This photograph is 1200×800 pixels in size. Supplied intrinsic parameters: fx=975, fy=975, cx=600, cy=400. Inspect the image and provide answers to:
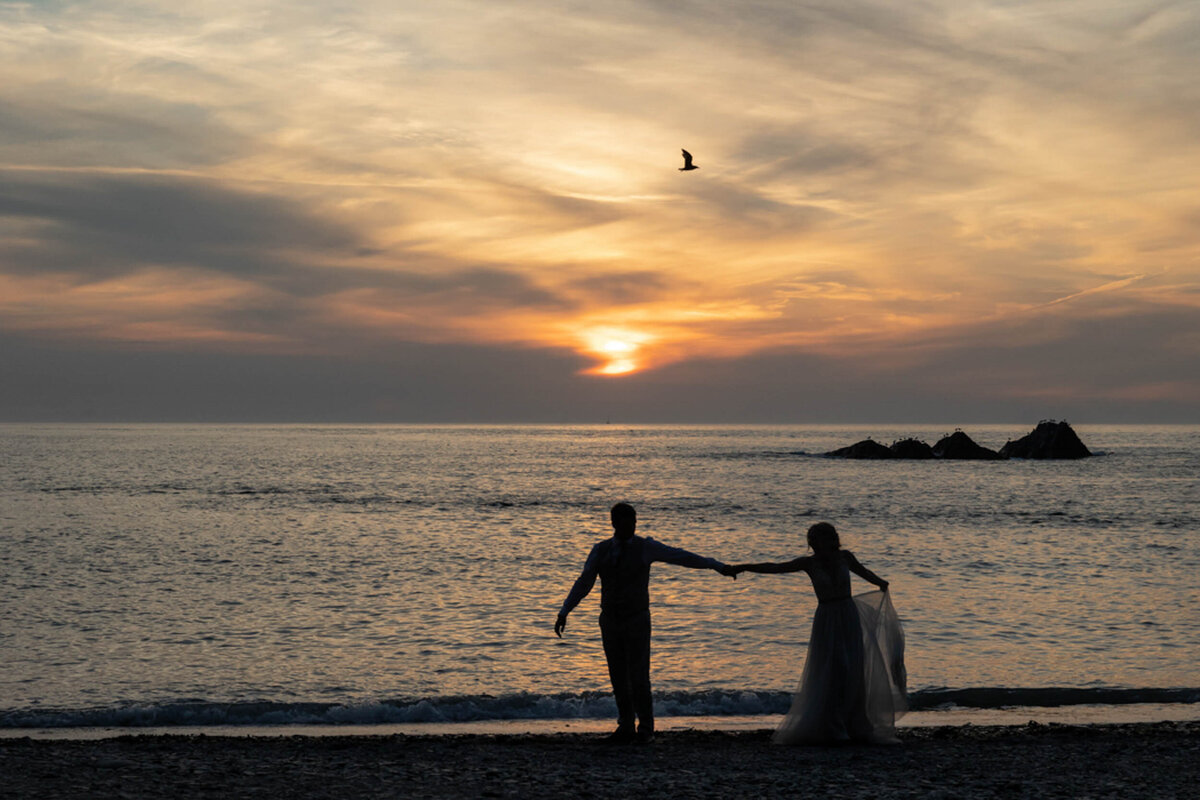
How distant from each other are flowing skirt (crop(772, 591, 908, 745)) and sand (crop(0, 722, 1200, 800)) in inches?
10.3

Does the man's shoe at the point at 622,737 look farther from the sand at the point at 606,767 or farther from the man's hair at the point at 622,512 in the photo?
the man's hair at the point at 622,512

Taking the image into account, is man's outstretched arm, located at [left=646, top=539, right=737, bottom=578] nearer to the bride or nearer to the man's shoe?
the bride

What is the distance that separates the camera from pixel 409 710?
512 inches

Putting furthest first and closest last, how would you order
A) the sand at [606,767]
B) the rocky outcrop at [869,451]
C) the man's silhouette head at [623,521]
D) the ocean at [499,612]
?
1. the rocky outcrop at [869,451]
2. the ocean at [499,612]
3. the man's silhouette head at [623,521]
4. the sand at [606,767]

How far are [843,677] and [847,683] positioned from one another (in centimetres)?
7

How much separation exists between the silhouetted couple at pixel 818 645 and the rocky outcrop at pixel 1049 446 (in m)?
129

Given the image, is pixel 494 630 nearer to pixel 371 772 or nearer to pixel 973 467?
pixel 371 772

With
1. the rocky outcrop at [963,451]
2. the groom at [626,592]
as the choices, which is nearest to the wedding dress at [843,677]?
the groom at [626,592]

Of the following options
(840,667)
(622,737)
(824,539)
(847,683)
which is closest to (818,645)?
(840,667)

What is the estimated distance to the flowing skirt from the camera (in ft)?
33.1

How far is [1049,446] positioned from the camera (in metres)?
128

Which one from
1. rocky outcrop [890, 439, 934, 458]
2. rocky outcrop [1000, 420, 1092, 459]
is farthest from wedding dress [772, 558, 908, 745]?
rocky outcrop [1000, 420, 1092, 459]

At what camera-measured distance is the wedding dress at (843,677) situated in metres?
10.1

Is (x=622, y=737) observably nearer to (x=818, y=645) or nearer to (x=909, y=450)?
(x=818, y=645)
